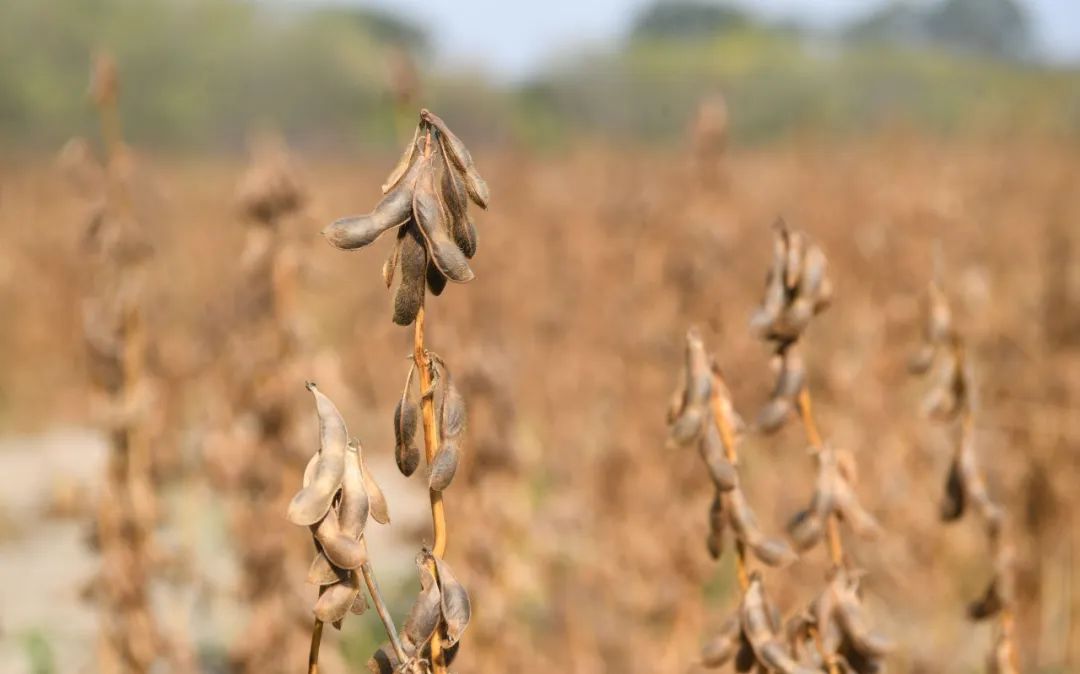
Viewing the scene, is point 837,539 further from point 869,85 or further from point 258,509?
point 869,85

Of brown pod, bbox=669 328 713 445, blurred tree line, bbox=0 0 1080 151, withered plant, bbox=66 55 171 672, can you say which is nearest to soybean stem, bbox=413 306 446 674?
brown pod, bbox=669 328 713 445

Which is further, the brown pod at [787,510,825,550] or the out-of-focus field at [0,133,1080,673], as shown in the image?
the out-of-focus field at [0,133,1080,673]

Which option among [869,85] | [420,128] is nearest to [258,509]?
[420,128]

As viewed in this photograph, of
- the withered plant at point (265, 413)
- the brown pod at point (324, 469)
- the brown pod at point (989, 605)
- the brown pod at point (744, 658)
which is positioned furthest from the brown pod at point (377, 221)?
the withered plant at point (265, 413)

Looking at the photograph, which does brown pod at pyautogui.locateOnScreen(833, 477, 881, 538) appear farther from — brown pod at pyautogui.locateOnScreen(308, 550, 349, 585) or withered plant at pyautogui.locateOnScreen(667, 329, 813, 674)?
brown pod at pyautogui.locateOnScreen(308, 550, 349, 585)

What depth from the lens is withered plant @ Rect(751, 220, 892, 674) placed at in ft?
3.63

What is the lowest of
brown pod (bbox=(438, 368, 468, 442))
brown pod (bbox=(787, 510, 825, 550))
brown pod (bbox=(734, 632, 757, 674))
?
brown pod (bbox=(734, 632, 757, 674))

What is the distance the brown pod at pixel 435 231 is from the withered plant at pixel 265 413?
159cm

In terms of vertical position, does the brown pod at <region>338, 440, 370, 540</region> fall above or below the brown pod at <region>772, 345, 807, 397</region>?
below

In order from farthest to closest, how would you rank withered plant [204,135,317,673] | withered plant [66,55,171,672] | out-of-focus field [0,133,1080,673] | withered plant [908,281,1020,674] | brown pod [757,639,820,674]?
out-of-focus field [0,133,1080,673], withered plant [204,135,317,673], withered plant [66,55,171,672], withered plant [908,281,1020,674], brown pod [757,639,820,674]

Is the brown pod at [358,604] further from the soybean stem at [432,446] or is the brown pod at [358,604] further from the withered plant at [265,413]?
the withered plant at [265,413]

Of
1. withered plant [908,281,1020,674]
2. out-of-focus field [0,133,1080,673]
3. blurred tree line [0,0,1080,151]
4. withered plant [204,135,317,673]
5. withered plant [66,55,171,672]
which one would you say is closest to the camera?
withered plant [908,281,1020,674]

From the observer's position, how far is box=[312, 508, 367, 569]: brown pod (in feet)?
2.61

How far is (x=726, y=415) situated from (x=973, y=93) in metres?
24.5
